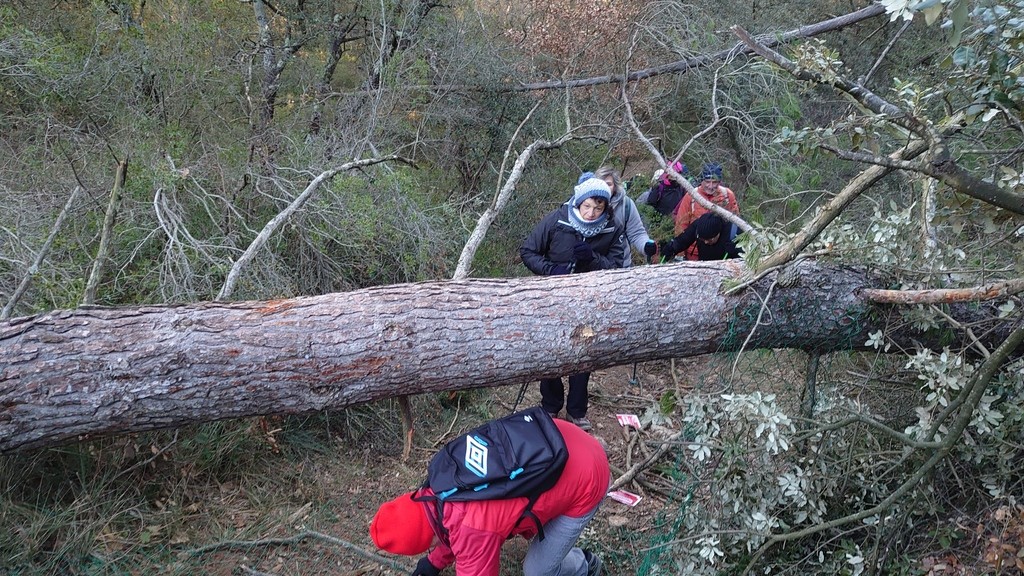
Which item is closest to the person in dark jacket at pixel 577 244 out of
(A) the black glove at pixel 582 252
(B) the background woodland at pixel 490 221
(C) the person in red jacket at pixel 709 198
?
(A) the black glove at pixel 582 252

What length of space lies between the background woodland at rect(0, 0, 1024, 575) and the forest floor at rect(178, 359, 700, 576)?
3cm

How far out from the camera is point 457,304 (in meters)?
2.57

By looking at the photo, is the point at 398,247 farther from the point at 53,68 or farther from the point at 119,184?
the point at 53,68

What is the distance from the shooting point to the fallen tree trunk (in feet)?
7.09

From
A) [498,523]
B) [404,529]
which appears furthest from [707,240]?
[404,529]

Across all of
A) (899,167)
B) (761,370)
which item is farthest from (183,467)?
(899,167)

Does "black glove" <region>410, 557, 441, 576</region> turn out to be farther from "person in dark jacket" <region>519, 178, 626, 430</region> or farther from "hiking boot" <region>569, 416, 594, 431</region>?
"hiking boot" <region>569, 416, 594, 431</region>

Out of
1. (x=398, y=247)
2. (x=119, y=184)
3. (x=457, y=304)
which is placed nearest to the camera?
(x=457, y=304)

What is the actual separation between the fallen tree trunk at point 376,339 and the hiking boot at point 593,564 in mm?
910

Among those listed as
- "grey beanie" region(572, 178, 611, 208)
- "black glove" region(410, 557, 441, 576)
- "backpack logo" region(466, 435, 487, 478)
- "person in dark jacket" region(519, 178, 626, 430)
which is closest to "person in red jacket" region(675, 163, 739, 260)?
"person in dark jacket" region(519, 178, 626, 430)

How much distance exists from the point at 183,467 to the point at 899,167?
3.45 m

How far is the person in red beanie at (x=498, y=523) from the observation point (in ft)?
6.98

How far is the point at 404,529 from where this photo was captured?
7.35 ft

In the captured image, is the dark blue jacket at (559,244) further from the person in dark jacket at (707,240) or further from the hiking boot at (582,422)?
the hiking boot at (582,422)
